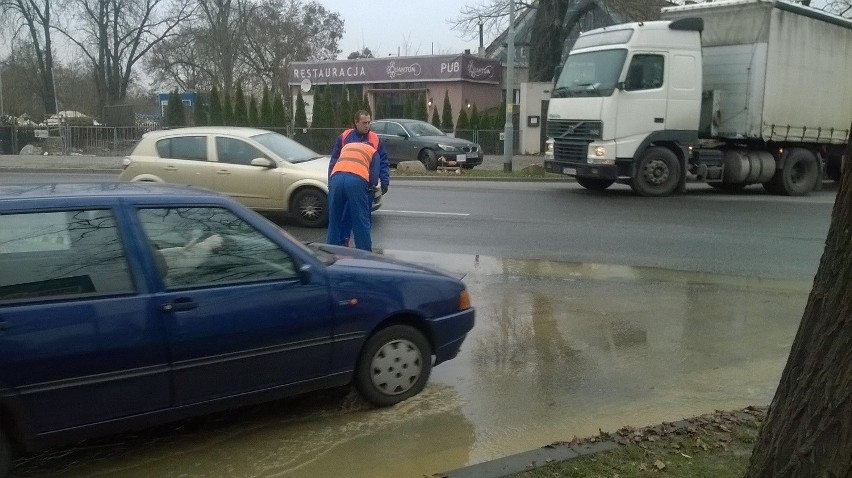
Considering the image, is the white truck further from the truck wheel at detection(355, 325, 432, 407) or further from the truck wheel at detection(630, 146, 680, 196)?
the truck wheel at detection(355, 325, 432, 407)

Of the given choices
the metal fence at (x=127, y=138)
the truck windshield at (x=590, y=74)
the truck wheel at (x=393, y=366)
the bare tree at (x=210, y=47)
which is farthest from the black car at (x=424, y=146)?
the bare tree at (x=210, y=47)

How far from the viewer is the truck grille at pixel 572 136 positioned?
1600 cm

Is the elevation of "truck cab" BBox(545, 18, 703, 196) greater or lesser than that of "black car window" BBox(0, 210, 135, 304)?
greater

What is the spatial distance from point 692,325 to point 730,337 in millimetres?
400

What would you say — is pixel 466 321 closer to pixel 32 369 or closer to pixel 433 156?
pixel 32 369

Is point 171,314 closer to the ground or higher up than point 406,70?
closer to the ground

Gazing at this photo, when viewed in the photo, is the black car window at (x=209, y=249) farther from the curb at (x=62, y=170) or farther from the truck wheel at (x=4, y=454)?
the curb at (x=62, y=170)

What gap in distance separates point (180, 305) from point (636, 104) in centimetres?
1324

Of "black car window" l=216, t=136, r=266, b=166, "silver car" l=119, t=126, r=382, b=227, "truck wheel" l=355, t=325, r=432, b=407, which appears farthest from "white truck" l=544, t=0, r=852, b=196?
"truck wheel" l=355, t=325, r=432, b=407

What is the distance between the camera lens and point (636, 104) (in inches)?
623

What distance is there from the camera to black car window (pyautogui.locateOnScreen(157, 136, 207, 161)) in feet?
40.9

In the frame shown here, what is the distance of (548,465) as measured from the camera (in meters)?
3.93

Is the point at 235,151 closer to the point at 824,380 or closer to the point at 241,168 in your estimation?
the point at 241,168

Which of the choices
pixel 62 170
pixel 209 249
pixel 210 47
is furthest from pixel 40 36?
pixel 209 249
